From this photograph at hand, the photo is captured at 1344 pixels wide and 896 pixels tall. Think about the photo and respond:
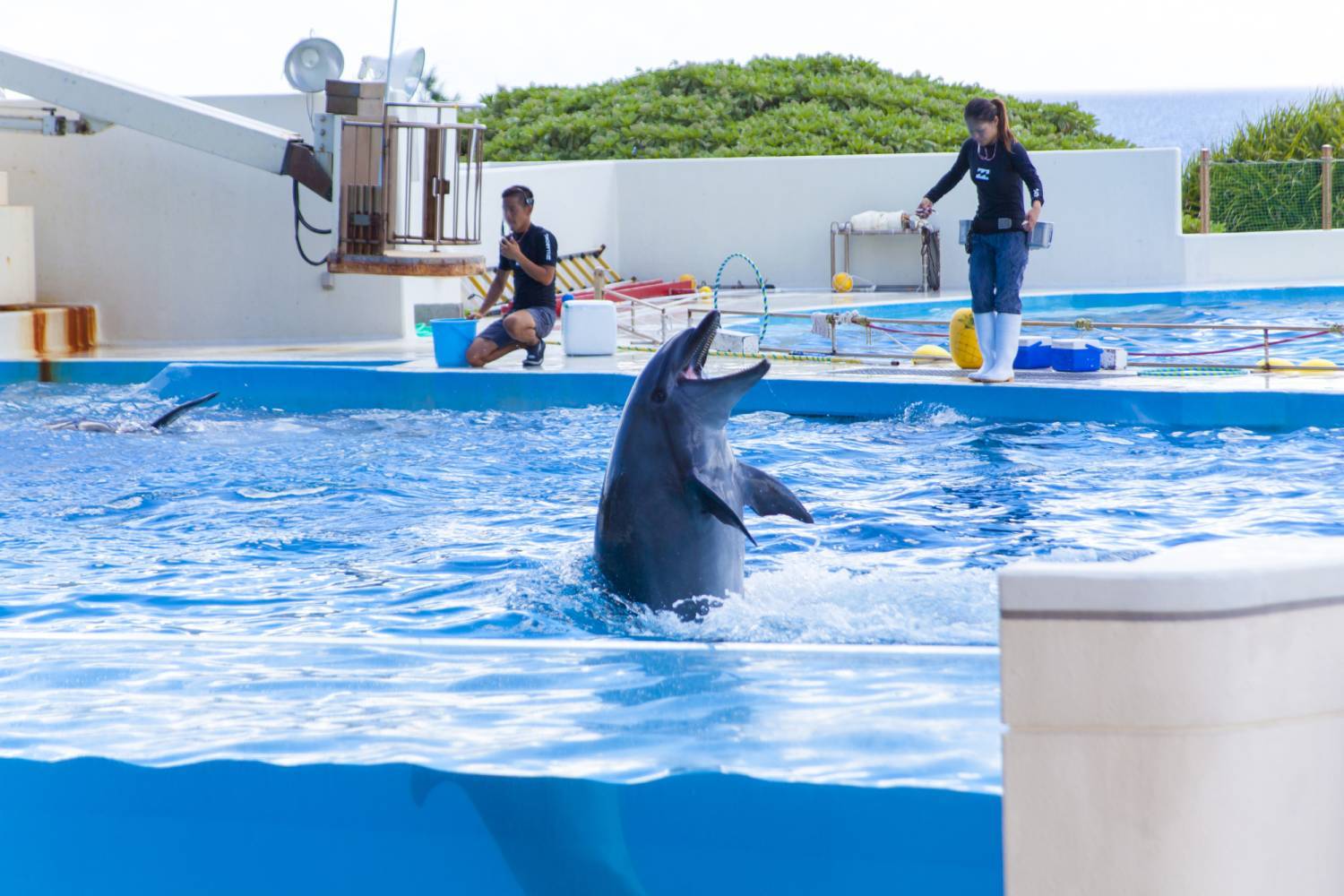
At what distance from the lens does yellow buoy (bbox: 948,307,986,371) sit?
935 cm

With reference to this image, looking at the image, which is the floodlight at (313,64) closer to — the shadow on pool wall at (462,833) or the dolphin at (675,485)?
the dolphin at (675,485)

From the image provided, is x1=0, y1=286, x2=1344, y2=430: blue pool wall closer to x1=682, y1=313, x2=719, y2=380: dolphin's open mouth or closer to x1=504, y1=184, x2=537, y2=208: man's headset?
x1=504, y1=184, x2=537, y2=208: man's headset

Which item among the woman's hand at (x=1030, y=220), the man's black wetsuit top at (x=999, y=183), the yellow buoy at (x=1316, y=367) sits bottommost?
the yellow buoy at (x=1316, y=367)

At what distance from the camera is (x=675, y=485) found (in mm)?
3930

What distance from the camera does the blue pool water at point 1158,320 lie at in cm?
1177

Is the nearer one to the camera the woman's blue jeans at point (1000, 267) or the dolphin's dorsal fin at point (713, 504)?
the dolphin's dorsal fin at point (713, 504)

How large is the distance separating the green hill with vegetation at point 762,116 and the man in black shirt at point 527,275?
15.7m

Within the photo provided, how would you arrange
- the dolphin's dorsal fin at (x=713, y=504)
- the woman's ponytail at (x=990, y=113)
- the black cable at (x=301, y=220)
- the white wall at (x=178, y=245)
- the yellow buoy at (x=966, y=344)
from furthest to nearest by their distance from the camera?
1. the white wall at (x=178, y=245)
2. the black cable at (x=301, y=220)
3. the yellow buoy at (x=966, y=344)
4. the woman's ponytail at (x=990, y=113)
5. the dolphin's dorsal fin at (x=713, y=504)

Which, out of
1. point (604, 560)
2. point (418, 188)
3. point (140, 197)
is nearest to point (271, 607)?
point (604, 560)

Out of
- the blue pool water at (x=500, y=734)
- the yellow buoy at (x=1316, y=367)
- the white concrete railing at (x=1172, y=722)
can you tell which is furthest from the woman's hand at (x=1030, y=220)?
the white concrete railing at (x=1172, y=722)

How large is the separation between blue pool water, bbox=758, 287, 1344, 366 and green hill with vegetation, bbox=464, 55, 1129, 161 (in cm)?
985

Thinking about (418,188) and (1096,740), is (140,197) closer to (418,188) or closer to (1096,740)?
(418,188)

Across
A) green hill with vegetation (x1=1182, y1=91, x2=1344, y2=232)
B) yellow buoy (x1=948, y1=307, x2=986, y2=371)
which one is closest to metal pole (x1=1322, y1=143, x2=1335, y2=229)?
green hill with vegetation (x1=1182, y1=91, x2=1344, y2=232)

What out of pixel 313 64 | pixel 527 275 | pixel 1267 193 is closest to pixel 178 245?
pixel 313 64
